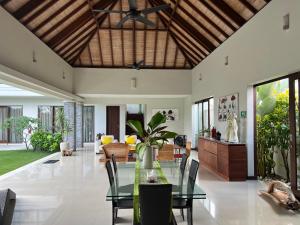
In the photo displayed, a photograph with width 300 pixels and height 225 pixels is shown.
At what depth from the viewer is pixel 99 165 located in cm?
878

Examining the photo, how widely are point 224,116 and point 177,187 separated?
213 inches

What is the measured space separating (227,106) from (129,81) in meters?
6.02

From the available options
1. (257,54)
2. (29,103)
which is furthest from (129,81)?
(257,54)

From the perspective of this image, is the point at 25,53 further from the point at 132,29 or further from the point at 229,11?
the point at 229,11

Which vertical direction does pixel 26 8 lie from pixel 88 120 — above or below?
above

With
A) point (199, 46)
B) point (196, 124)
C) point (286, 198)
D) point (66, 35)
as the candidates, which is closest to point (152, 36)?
point (199, 46)

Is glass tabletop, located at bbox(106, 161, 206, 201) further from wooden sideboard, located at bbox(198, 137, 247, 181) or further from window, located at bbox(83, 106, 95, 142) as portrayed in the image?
window, located at bbox(83, 106, 95, 142)

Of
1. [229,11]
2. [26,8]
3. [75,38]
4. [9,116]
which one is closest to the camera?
[26,8]

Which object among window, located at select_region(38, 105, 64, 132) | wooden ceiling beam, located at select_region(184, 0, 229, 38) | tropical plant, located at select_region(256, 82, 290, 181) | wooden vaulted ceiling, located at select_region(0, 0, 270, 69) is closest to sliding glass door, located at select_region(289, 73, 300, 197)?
tropical plant, located at select_region(256, 82, 290, 181)

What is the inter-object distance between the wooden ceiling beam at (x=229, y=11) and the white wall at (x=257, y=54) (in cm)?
21

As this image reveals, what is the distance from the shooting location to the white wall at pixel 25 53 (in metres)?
5.98

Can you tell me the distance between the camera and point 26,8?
6457mm

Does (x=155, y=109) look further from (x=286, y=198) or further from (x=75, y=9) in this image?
(x=286, y=198)

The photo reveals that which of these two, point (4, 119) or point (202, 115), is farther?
point (4, 119)
